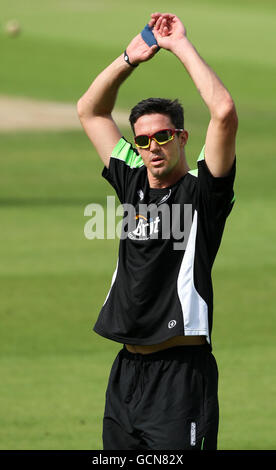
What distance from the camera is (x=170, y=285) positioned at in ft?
17.7

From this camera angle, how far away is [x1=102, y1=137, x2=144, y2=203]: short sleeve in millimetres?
5781

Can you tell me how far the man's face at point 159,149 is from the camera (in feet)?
17.8

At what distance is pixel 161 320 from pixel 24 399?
3924 millimetres

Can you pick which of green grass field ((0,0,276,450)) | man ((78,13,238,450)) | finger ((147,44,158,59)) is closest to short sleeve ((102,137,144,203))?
man ((78,13,238,450))

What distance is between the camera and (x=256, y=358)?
10094 millimetres

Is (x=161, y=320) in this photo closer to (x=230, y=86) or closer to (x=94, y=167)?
(x=94, y=167)

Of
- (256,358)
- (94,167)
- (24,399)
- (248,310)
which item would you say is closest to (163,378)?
(24,399)

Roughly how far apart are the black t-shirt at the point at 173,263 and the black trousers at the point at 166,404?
0.45 feet

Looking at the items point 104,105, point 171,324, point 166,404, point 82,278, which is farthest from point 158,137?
point 82,278

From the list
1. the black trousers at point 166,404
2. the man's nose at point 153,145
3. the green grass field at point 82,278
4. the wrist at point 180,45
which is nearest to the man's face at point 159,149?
the man's nose at point 153,145

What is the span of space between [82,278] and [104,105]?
683 cm

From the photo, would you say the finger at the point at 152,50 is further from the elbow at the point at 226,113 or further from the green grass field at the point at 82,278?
the green grass field at the point at 82,278

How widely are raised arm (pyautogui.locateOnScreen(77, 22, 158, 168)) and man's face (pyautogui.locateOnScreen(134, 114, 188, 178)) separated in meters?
0.38

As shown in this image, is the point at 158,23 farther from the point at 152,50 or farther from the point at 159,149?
the point at 159,149
